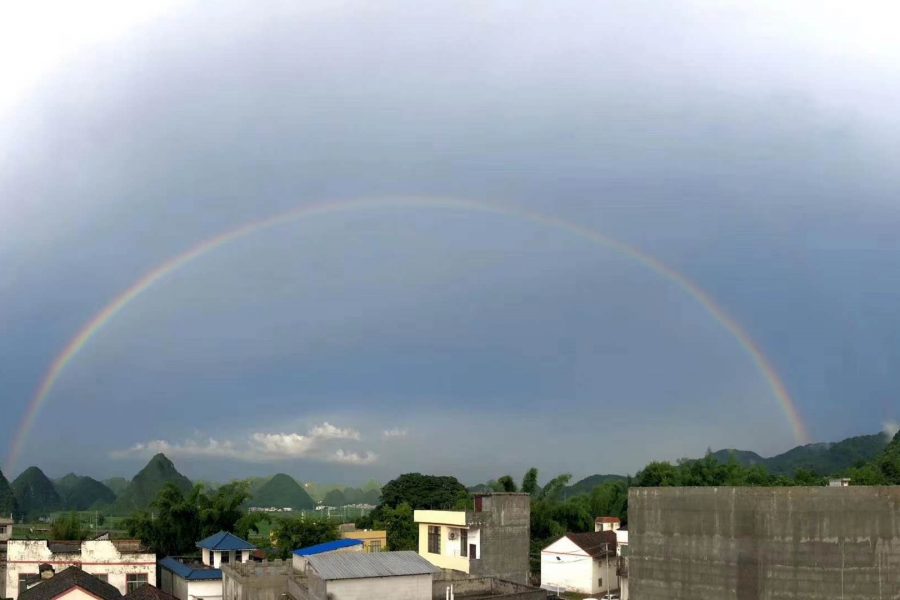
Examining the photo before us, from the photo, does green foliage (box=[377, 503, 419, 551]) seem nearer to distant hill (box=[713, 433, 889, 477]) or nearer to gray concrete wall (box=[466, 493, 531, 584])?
gray concrete wall (box=[466, 493, 531, 584])

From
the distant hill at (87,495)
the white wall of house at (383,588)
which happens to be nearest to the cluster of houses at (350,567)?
the white wall of house at (383,588)

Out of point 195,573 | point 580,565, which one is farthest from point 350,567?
point 580,565

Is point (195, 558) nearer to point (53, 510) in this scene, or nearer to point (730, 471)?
point (730, 471)

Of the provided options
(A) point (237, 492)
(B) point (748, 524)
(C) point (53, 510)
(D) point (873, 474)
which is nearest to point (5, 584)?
(A) point (237, 492)

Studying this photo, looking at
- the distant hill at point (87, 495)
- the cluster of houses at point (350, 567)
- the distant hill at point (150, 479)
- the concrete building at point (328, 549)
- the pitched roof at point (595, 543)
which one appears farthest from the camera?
the distant hill at point (87, 495)

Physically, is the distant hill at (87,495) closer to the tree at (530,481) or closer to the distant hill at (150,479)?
the distant hill at (150,479)

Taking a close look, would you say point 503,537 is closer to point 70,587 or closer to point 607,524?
point 607,524
